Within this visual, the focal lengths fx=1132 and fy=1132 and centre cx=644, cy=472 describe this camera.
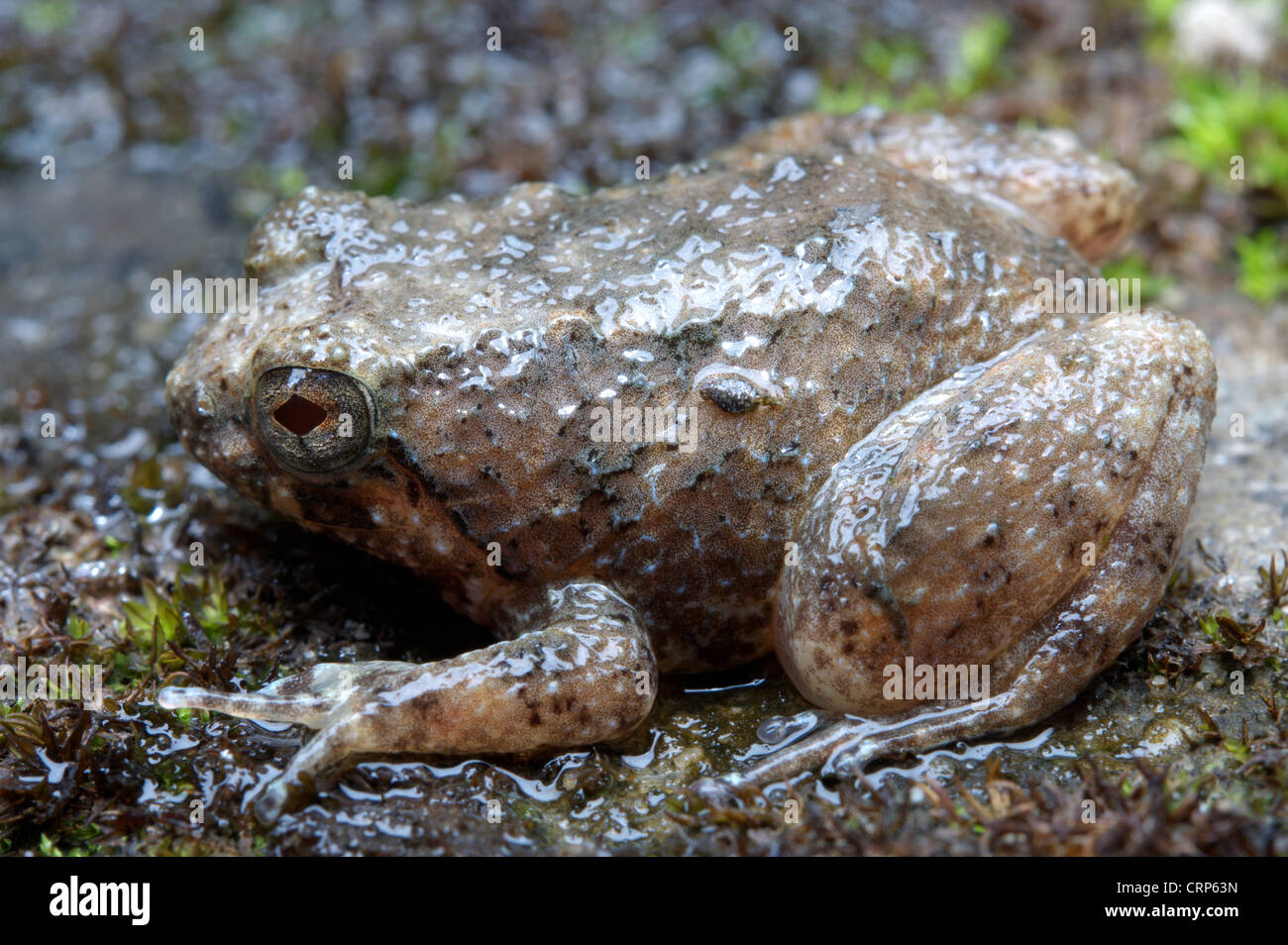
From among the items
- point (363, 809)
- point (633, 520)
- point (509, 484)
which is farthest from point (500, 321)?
point (363, 809)

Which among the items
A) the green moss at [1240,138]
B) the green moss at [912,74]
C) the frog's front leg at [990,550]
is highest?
the green moss at [912,74]

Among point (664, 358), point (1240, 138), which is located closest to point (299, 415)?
point (664, 358)

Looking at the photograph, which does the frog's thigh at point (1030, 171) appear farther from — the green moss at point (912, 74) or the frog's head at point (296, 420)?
the frog's head at point (296, 420)

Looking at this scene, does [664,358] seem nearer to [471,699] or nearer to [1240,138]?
[471,699]

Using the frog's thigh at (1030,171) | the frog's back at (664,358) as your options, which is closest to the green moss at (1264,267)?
the frog's thigh at (1030,171)

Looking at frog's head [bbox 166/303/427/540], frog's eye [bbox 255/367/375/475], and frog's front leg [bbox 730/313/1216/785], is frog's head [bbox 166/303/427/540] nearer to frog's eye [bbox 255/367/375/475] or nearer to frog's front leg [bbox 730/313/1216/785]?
frog's eye [bbox 255/367/375/475]

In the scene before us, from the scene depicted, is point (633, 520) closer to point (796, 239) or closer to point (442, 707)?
point (442, 707)
